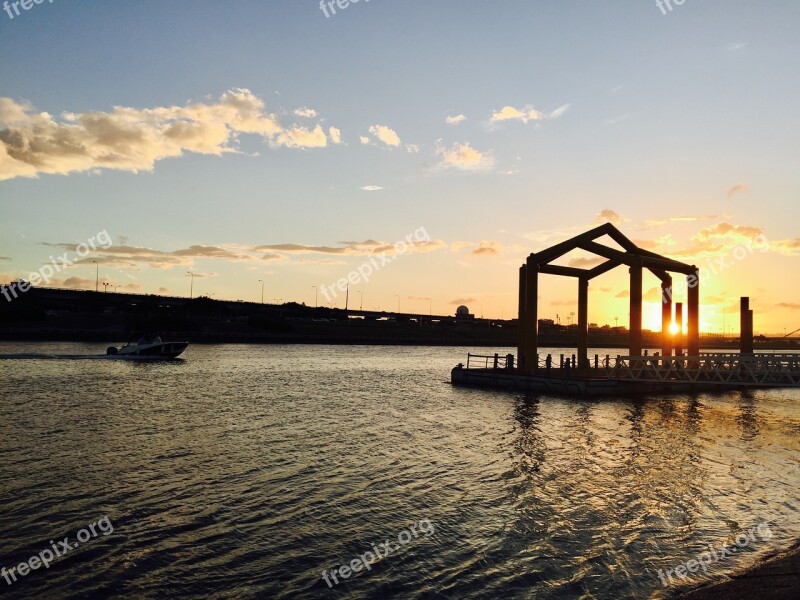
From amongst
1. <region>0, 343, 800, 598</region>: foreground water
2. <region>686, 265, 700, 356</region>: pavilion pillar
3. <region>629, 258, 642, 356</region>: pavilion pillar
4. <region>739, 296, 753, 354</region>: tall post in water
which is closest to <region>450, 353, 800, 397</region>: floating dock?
<region>629, 258, 642, 356</region>: pavilion pillar

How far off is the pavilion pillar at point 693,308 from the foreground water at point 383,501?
21.4 metres

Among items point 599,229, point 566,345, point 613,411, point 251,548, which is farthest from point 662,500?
point 566,345

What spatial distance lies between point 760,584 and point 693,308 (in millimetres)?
47066

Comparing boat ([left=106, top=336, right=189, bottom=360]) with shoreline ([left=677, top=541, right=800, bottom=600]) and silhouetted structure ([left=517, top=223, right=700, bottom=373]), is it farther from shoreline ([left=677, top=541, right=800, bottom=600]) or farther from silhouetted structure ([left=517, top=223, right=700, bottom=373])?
shoreline ([left=677, top=541, right=800, bottom=600])

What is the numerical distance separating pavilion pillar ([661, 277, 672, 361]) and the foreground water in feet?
69.5

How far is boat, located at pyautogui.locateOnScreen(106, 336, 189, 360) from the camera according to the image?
70.2m

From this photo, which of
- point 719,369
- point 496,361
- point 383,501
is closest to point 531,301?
point 496,361

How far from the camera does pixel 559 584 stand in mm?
10383

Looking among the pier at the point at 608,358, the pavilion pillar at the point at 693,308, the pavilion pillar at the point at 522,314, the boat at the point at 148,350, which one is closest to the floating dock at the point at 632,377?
the pier at the point at 608,358

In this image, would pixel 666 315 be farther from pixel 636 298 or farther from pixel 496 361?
pixel 496 361

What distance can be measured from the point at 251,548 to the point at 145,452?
10.5 m

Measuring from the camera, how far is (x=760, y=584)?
382 inches

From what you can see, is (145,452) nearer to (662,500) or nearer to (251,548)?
(251,548)

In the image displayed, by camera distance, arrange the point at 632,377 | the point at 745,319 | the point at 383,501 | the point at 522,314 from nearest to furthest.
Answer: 1. the point at 383,501
2. the point at 632,377
3. the point at 522,314
4. the point at 745,319
